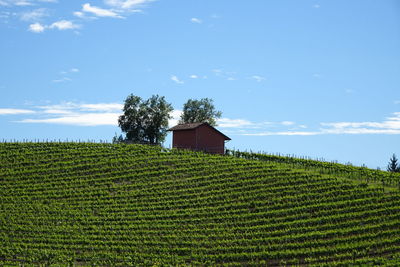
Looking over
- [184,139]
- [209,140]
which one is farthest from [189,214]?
[184,139]

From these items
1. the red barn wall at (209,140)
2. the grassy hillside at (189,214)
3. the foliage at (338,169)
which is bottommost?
the grassy hillside at (189,214)

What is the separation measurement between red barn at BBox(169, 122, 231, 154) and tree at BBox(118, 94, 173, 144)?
682 inches

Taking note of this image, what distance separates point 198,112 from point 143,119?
10.2 meters

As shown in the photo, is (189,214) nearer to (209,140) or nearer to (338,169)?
(338,169)

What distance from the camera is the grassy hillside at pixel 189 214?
1196 inches

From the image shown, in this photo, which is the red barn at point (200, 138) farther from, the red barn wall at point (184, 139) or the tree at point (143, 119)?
the tree at point (143, 119)

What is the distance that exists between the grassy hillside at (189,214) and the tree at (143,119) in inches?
997

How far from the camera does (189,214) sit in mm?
37125

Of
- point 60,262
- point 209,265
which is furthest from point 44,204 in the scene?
point 209,265

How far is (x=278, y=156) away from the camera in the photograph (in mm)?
58844

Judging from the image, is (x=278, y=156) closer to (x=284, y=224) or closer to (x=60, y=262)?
(x=284, y=224)

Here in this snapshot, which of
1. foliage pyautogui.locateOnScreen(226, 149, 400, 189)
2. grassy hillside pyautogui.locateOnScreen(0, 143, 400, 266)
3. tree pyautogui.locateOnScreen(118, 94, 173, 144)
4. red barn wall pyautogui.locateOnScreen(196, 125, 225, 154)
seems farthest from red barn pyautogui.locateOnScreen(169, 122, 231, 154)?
tree pyautogui.locateOnScreen(118, 94, 173, 144)

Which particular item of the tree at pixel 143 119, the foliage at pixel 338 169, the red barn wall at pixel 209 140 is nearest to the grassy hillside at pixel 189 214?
the foliage at pixel 338 169

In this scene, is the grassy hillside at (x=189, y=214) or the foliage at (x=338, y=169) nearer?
the grassy hillside at (x=189, y=214)
